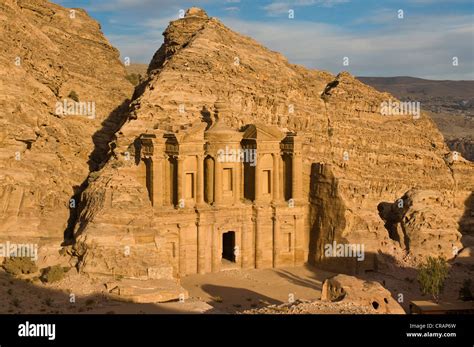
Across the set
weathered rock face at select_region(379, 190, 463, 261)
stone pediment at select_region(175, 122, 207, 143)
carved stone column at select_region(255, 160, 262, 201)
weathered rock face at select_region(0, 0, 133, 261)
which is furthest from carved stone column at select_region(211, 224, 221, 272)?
weathered rock face at select_region(379, 190, 463, 261)

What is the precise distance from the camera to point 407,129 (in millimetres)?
50906

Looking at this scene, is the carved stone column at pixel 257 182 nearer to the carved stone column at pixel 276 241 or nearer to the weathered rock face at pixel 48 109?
the carved stone column at pixel 276 241

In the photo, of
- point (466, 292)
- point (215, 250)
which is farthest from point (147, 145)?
point (466, 292)

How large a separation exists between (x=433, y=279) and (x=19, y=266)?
2031 cm

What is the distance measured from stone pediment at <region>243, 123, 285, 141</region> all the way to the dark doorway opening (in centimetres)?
601

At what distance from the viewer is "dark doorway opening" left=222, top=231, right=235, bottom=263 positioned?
40.7 meters

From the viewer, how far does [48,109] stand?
42.5 m

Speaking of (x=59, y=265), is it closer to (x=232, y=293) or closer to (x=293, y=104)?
(x=232, y=293)

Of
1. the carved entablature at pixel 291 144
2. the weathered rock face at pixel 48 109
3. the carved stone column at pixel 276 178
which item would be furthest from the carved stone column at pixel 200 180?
the weathered rock face at pixel 48 109

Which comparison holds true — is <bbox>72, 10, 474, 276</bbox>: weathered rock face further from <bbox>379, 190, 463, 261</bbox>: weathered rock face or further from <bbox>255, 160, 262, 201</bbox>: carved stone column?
<bbox>255, 160, 262, 201</bbox>: carved stone column

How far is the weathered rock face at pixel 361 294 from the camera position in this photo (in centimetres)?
2539
